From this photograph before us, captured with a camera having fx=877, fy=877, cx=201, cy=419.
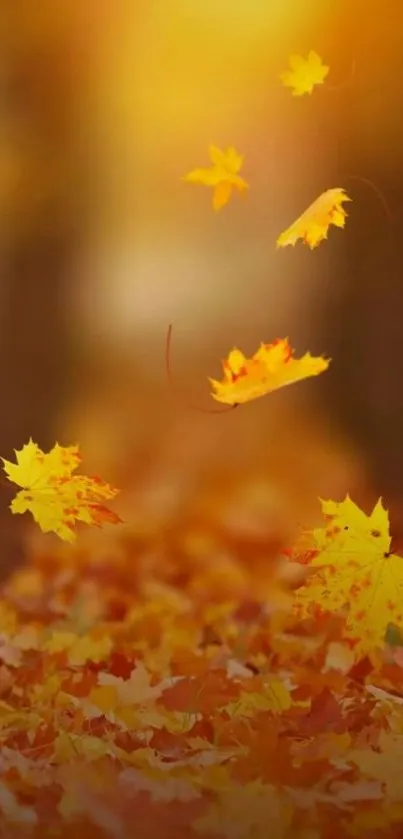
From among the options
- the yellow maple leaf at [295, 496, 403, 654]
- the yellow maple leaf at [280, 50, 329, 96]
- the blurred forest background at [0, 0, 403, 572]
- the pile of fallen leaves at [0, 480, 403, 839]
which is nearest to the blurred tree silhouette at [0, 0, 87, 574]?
the blurred forest background at [0, 0, 403, 572]

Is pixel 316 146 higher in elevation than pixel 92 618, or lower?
higher

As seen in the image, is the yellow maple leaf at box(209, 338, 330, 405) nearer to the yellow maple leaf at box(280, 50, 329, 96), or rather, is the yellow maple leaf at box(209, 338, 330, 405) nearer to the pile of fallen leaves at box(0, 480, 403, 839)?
the pile of fallen leaves at box(0, 480, 403, 839)

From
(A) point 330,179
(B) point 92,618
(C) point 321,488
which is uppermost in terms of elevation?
(A) point 330,179

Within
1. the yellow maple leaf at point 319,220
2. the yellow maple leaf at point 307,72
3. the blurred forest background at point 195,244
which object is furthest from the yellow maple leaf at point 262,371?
the yellow maple leaf at point 307,72

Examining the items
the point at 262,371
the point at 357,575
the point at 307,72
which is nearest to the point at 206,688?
the point at 357,575

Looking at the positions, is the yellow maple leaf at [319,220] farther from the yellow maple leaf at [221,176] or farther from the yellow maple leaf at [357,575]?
the yellow maple leaf at [357,575]

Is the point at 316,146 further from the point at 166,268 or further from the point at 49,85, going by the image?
the point at 49,85

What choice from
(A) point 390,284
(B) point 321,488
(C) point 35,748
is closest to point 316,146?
(A) point 390,284
